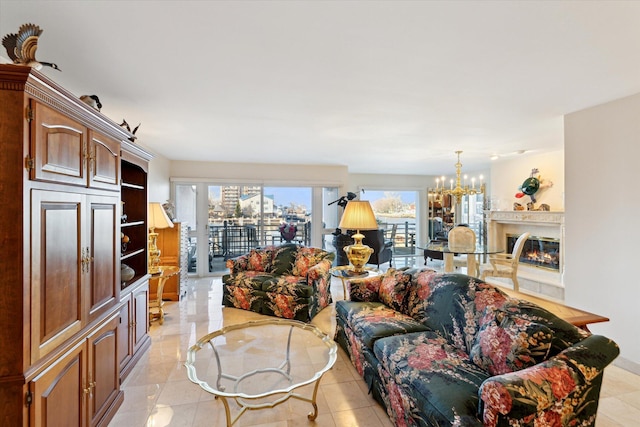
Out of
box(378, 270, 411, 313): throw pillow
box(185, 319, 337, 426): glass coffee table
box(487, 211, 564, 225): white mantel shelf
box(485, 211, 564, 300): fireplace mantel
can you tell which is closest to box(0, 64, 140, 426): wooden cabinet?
box(185, 319, 337, 426): glass coffee table

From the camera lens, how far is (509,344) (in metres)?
1.59

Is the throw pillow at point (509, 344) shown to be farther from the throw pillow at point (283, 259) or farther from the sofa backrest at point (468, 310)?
the throw pillow at point (283, 259)

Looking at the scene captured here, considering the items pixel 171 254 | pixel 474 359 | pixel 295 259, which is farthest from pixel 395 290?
pixel 171 254

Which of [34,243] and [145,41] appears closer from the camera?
[34,243]

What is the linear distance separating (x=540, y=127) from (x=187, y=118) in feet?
13.1

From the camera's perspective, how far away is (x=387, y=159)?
5539 mm

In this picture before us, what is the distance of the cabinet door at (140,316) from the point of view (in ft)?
8.45

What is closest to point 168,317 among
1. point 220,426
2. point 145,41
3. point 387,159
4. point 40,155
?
point 220,426

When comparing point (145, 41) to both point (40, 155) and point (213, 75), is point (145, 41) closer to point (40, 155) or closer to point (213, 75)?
point (213, 75)

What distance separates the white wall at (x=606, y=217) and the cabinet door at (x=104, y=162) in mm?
4103

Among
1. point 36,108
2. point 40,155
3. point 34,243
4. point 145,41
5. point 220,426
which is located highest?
point 145,41

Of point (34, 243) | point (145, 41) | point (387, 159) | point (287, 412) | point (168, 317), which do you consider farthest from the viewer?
point (387, 159)

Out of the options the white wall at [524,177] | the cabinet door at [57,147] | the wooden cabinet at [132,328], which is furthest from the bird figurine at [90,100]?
the white wall at [524,177]

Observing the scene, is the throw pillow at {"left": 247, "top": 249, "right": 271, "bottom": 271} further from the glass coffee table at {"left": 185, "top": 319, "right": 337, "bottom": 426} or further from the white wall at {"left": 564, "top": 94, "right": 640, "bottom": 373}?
the white wall at {"left": 564, "top": 94, "right": 640, "bottom": 373}
